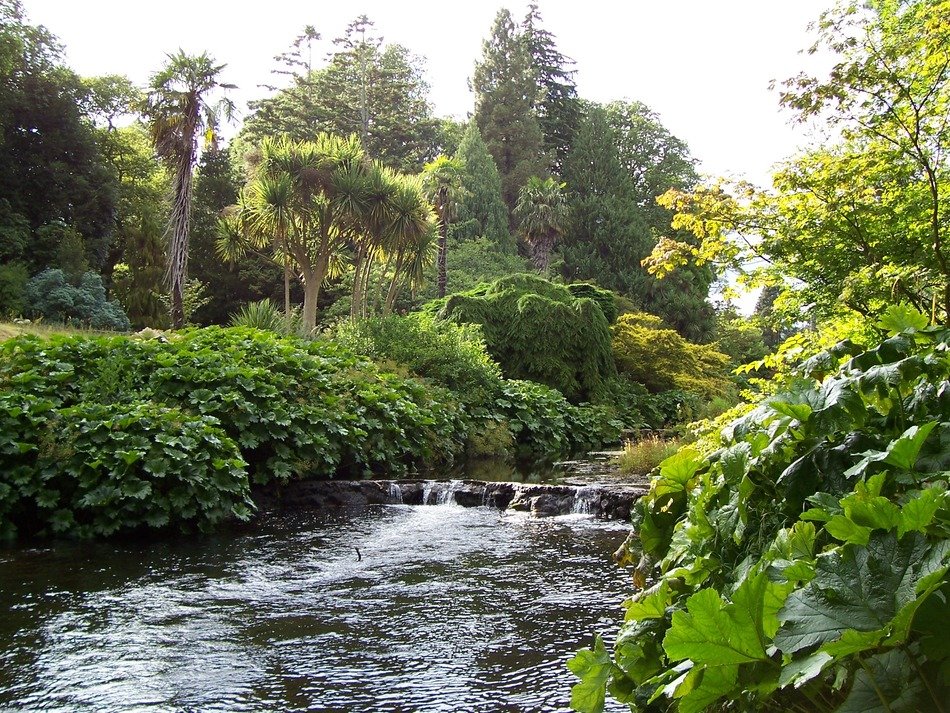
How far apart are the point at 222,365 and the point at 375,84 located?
1317 inches

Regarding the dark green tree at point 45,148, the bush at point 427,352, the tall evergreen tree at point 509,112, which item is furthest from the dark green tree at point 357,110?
the bush at point 427,352

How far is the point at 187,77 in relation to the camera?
67.8 feet

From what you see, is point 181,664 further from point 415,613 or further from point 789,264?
point 789,264

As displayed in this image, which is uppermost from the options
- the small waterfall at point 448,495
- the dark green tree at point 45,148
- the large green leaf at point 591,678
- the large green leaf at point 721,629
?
the dark green tree at point 45,148

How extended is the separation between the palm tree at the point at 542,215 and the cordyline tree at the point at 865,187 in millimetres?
27296

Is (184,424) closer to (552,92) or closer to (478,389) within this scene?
(478,389)

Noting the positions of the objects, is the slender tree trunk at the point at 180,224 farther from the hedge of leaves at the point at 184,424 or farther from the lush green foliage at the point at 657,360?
the lush green foliage at the point at 657,360

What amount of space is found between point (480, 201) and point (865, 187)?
102 feet

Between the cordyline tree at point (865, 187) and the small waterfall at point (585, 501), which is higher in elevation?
the cordyline tree at point (865, 187)

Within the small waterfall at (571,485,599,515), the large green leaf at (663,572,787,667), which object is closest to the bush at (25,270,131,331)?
the small waterfall at (571,485,599,515)

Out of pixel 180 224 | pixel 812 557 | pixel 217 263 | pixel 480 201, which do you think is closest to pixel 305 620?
pixel 812 557

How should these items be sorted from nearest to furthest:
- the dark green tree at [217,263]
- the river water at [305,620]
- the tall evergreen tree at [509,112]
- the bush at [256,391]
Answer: the river water at [305,620] → the bush at [256,391] → the dark green tree at [217,263] → the tall evergreen tree at [509,112]

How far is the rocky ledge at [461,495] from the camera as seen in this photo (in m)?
9.72

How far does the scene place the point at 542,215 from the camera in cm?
3400
